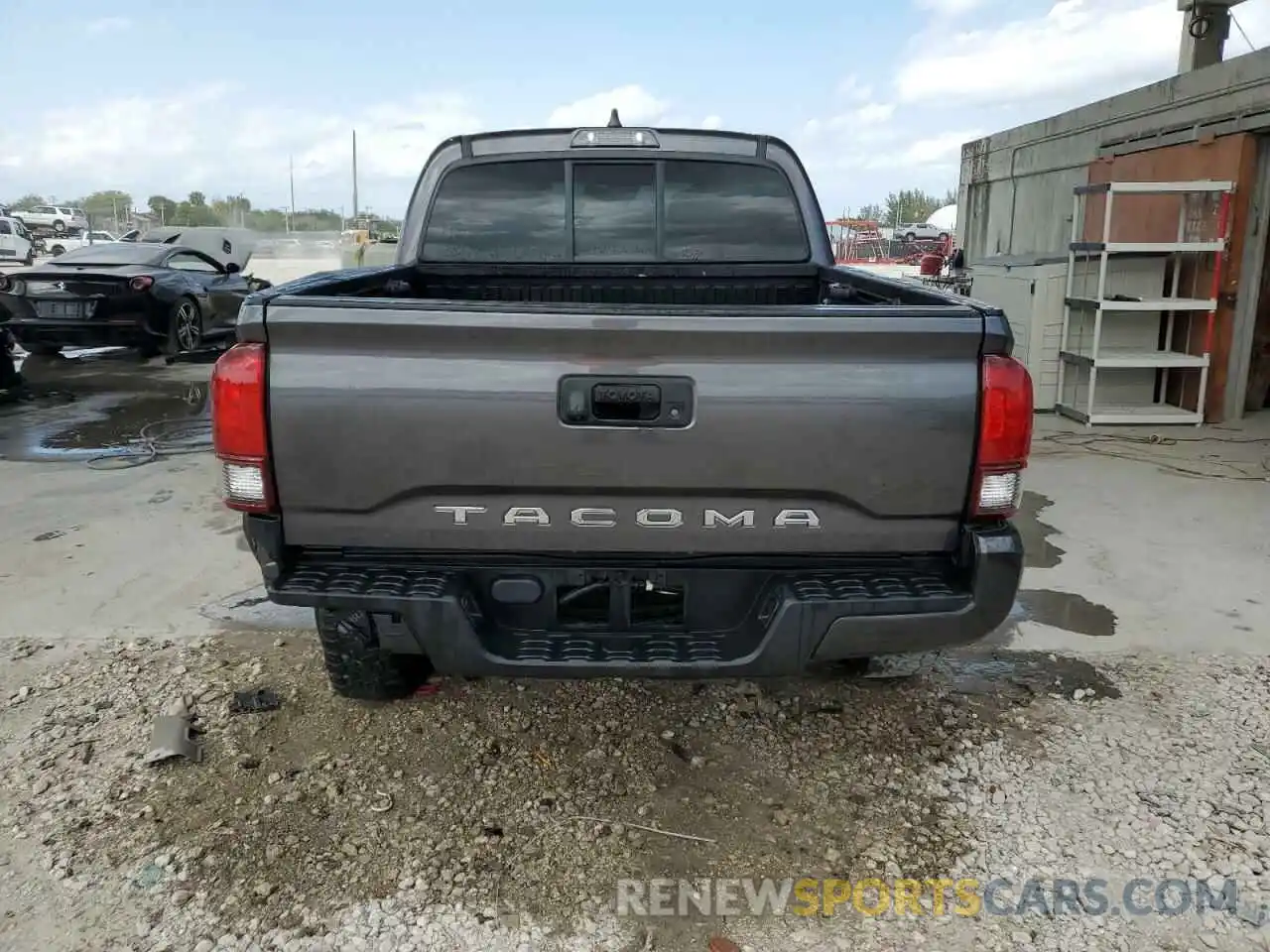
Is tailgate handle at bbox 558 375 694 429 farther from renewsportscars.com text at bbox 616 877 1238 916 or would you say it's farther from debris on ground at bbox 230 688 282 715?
debris on ground at bbox 230 688 282 715

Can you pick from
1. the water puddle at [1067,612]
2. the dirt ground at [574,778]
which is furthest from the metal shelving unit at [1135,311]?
the water puddle at [1067,612]

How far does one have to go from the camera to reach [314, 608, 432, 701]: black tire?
2.67 m

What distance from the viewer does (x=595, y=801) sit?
299cm

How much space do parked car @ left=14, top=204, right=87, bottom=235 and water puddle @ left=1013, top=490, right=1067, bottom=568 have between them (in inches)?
1863

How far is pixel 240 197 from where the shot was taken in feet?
169

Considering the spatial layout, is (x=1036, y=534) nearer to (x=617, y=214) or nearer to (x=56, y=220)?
(x=617, y=214)

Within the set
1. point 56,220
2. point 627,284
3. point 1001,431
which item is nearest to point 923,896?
point 1001,431

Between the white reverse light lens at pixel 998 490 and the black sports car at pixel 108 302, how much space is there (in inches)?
353

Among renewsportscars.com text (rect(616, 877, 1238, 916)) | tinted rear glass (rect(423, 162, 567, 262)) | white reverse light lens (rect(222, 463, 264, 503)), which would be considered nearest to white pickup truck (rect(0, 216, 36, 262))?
tinted rear glass (rect(423, 162, 567, 262))

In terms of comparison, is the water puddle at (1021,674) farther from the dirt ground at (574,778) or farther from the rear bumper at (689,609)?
the rear bumper at (689,609)

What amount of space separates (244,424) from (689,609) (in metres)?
1.26

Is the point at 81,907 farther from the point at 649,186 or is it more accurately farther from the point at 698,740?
the point at 649,186

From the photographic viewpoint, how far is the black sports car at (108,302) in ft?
33.0

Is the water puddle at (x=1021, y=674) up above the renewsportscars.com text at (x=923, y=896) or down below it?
above
